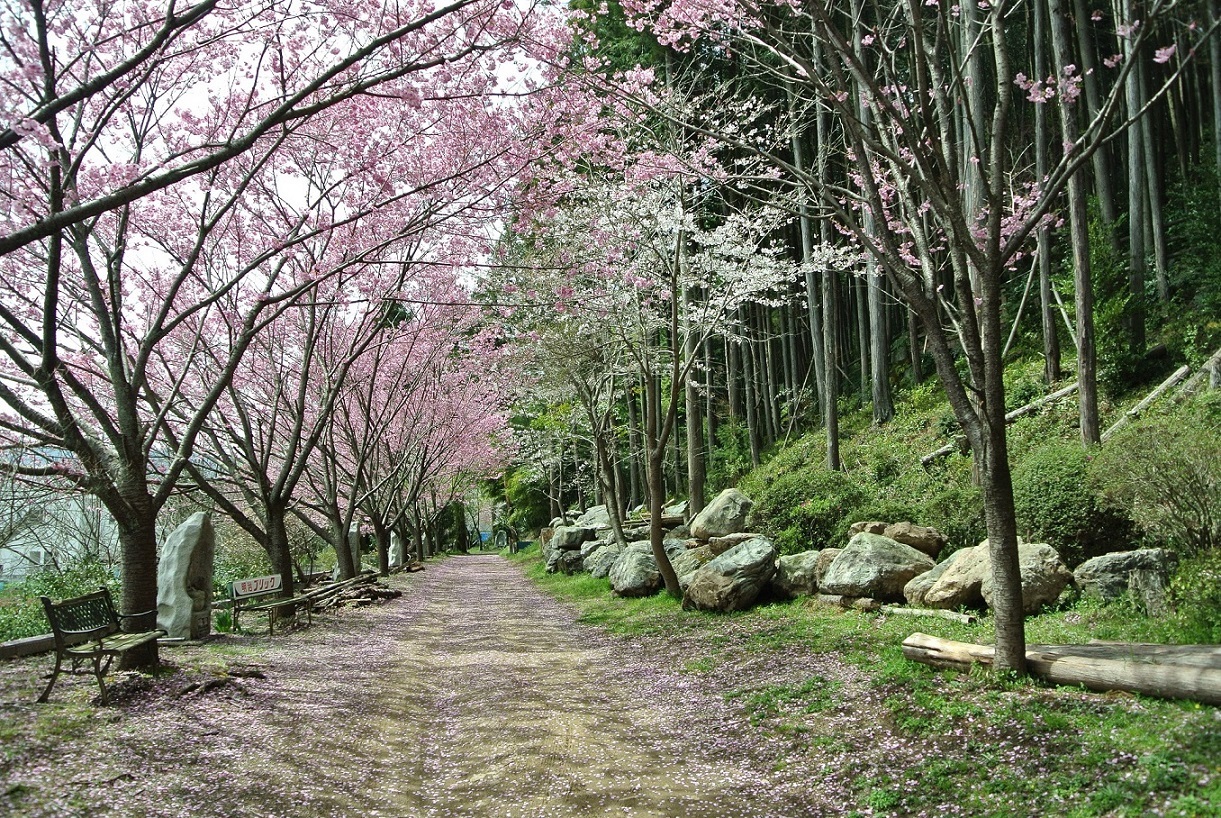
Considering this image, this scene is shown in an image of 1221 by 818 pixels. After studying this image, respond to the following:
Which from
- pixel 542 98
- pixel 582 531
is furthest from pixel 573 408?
pixel 542 98

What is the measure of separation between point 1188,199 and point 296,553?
76.9ft

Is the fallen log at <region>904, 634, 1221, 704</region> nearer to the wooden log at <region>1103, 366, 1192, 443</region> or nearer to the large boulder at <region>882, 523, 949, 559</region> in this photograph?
the large boulder at <region>882, 523, 949, 559</region>

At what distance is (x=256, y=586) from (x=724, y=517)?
7.73 meters

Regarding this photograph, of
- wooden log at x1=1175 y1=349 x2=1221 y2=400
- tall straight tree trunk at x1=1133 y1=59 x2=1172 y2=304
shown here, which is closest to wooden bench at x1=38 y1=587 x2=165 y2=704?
wooden log at x1=1175 y1=349 x2=1221 y2=400

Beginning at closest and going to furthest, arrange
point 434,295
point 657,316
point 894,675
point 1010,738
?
1. point 1010,738
2. point 894,675
3. point 657,316
4. point 434,295

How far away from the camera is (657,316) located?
14672mm

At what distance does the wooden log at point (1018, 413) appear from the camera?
1441 centimetres

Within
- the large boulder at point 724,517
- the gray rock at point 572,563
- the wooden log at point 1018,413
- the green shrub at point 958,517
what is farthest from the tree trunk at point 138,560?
the wooden log at point 1018,413

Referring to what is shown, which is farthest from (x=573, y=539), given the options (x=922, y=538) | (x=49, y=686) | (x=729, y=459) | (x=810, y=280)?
(x=49, y=686)

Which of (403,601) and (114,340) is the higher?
(114,340)

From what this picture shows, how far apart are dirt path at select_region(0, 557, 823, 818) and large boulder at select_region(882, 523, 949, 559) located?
3652 mm

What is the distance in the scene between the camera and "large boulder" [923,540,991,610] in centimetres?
752

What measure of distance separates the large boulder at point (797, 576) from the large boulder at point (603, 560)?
6.17 meters

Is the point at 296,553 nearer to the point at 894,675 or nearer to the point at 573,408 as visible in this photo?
the point at 573,408
